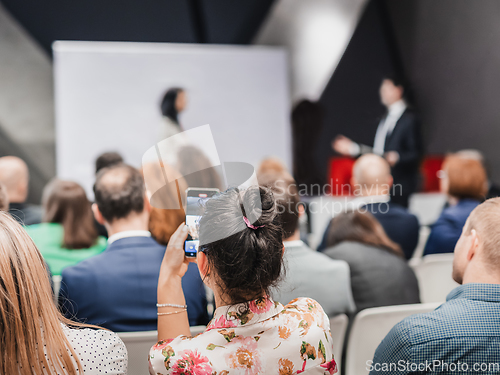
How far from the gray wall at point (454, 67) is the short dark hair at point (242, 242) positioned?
3.14m

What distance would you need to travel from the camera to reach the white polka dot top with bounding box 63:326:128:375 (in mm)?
944

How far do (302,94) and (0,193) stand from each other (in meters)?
3.69

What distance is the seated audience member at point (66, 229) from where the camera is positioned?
6.66ft

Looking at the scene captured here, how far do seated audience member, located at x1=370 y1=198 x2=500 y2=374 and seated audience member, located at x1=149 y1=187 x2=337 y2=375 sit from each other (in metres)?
0.24

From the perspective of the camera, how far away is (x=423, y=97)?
4520mm

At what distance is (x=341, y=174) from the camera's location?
4.64 meters

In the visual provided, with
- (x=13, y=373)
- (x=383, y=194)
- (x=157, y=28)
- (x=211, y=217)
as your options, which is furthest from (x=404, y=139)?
(x=13, y=373)

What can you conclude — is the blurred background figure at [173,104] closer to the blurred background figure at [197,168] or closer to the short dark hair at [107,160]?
the short dark hair at [107,160]

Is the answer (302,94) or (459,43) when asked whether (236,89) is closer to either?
(302,94)

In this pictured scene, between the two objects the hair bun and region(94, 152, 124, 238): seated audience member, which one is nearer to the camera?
the hair bun

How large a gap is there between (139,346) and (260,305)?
1.65 ft

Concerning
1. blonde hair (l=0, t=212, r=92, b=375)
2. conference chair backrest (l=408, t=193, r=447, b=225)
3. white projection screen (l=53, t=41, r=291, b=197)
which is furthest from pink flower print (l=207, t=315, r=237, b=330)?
conference chair backrest (l=408, t=193, r=447, b=225)

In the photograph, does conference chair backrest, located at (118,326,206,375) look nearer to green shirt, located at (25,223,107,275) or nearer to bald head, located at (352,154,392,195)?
green shirt, located at (25,223,107,275)

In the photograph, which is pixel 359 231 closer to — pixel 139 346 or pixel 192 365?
pixel 139 346
